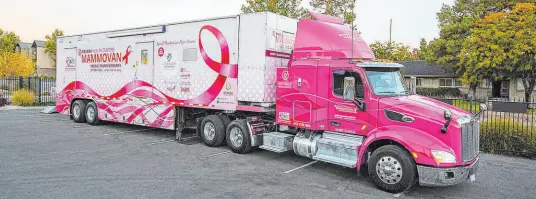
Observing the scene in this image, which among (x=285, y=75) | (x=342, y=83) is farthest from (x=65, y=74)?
(x=342, y=83)

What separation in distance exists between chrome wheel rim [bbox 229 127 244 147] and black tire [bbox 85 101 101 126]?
7010mm

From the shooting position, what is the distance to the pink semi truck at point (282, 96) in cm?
681

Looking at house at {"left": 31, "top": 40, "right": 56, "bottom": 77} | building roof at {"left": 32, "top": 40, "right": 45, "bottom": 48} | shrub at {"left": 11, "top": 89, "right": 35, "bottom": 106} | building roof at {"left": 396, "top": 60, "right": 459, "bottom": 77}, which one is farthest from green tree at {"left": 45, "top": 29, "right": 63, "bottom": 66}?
building roof at {"left": 396, "top": 60, "right": 459, "bottom": 77}

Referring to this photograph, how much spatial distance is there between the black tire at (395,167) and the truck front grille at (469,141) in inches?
34.6

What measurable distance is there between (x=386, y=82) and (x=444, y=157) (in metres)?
1.90

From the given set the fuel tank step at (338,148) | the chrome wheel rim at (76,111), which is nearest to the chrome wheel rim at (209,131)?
the fuel tank step at (338,148)

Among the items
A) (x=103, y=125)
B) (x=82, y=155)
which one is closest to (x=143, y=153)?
(x=82, y=155)

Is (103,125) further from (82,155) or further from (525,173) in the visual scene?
(525,173)

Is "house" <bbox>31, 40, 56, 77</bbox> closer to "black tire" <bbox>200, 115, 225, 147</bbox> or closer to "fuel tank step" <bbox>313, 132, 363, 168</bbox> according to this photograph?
"black tire" <bbox>200, 115, 225, 147</bbox>

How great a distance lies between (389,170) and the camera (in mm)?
6918

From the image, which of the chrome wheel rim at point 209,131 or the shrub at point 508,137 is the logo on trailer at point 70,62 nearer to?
the chrome wheel rim at point 209,131

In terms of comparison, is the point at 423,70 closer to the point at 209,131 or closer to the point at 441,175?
the point at 209,131

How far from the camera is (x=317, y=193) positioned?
678cm

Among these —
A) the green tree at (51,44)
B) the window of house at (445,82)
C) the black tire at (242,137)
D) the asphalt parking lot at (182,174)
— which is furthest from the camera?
the green tree at (51,44)
